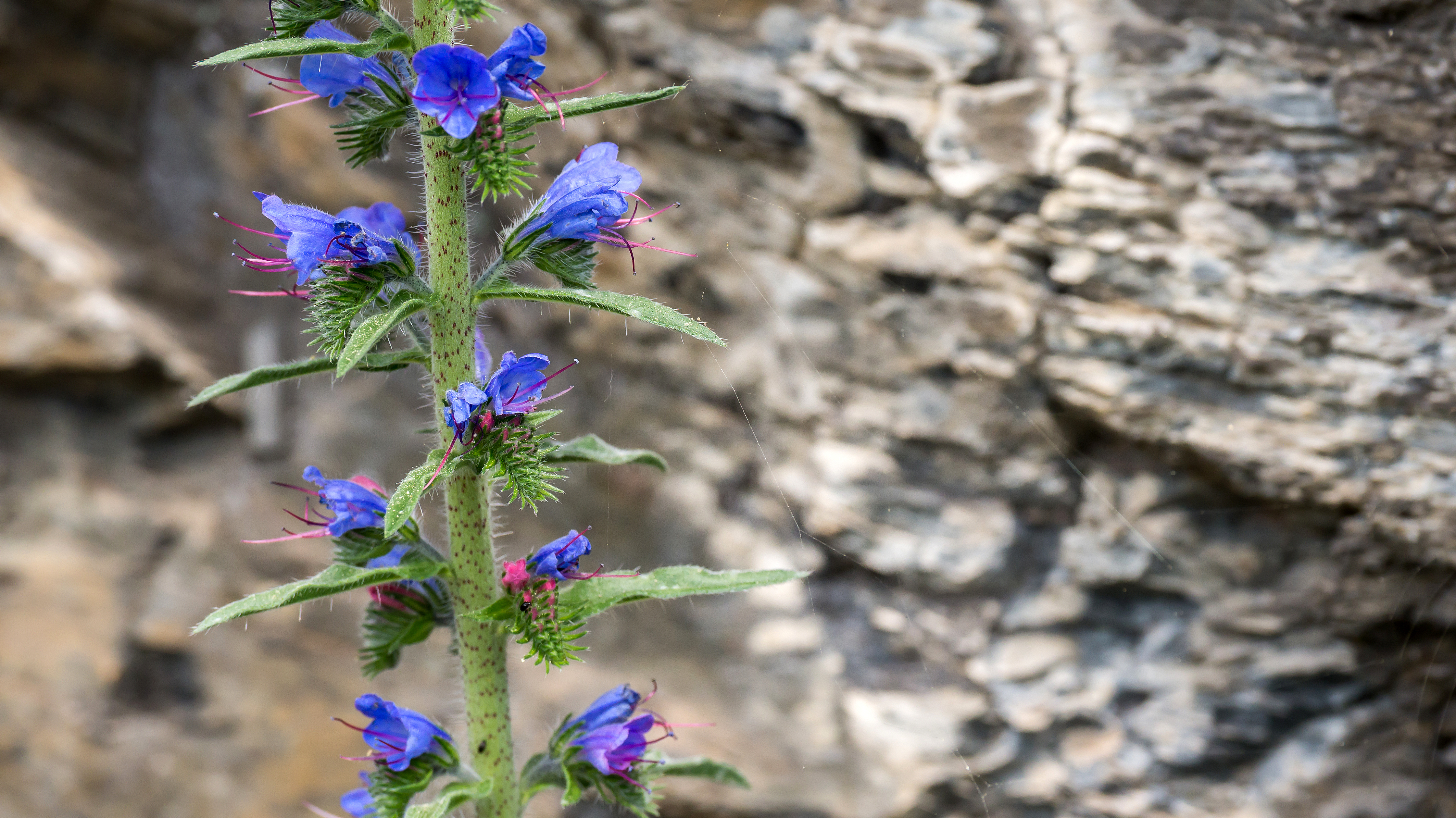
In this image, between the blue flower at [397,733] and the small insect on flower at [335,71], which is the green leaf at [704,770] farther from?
the small insect on flower at [335,71]

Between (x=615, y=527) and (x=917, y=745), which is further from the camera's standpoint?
(x=615, y=527)

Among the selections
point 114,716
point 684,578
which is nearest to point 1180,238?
point 684,578

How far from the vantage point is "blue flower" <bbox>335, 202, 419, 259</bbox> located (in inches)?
47.1

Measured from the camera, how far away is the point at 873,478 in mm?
2512

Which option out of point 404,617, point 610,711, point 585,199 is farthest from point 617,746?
point 585,199

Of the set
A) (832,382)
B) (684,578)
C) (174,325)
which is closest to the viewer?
(684,578)

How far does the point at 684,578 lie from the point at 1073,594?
1.57 meters

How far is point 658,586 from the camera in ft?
3.75

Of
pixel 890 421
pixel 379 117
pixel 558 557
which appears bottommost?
pixel 890 421

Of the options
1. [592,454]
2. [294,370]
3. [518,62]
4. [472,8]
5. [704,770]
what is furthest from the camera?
[704,770]

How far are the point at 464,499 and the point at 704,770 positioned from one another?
56 centimetres

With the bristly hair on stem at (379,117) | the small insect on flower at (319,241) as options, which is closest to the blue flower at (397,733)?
the small insect on flower at (319,241)

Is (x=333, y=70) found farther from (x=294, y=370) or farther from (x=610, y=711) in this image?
(x=610, y=711)

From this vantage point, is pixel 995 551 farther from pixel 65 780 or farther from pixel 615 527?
pixel 65 780
